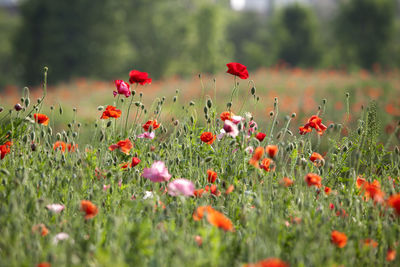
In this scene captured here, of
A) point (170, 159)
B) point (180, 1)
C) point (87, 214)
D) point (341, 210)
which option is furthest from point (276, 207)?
point (180, 1)

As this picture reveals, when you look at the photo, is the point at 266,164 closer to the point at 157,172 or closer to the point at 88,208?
the point at 157,172

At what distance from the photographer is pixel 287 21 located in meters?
19.6

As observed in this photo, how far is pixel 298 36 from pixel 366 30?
285cm

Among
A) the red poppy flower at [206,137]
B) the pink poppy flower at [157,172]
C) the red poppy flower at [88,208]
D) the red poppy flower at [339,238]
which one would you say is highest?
the red poppy flower at [206,137]

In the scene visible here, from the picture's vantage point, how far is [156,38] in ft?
69.9

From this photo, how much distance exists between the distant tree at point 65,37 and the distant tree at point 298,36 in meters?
7.14

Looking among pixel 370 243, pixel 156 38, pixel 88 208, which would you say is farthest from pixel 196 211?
pixel 156 38

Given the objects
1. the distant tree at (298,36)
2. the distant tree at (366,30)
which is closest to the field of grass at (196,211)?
the distant tree at (298,36)

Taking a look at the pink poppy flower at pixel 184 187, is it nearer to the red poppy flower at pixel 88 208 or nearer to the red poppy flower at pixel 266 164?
the red poppy flower at pixel 88 208

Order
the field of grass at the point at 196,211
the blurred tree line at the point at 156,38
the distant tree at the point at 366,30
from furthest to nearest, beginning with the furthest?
the distant tree at the point at 366,30 → the blurred tree line at the point at 156,38 → the field of grass at the point at 196,211

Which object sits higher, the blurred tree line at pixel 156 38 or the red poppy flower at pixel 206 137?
the red poppy flower at pixel 206 137

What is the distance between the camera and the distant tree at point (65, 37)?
18531 mm

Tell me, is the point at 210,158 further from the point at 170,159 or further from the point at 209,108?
the point at 209,108

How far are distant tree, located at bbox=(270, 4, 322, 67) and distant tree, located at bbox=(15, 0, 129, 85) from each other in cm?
714
